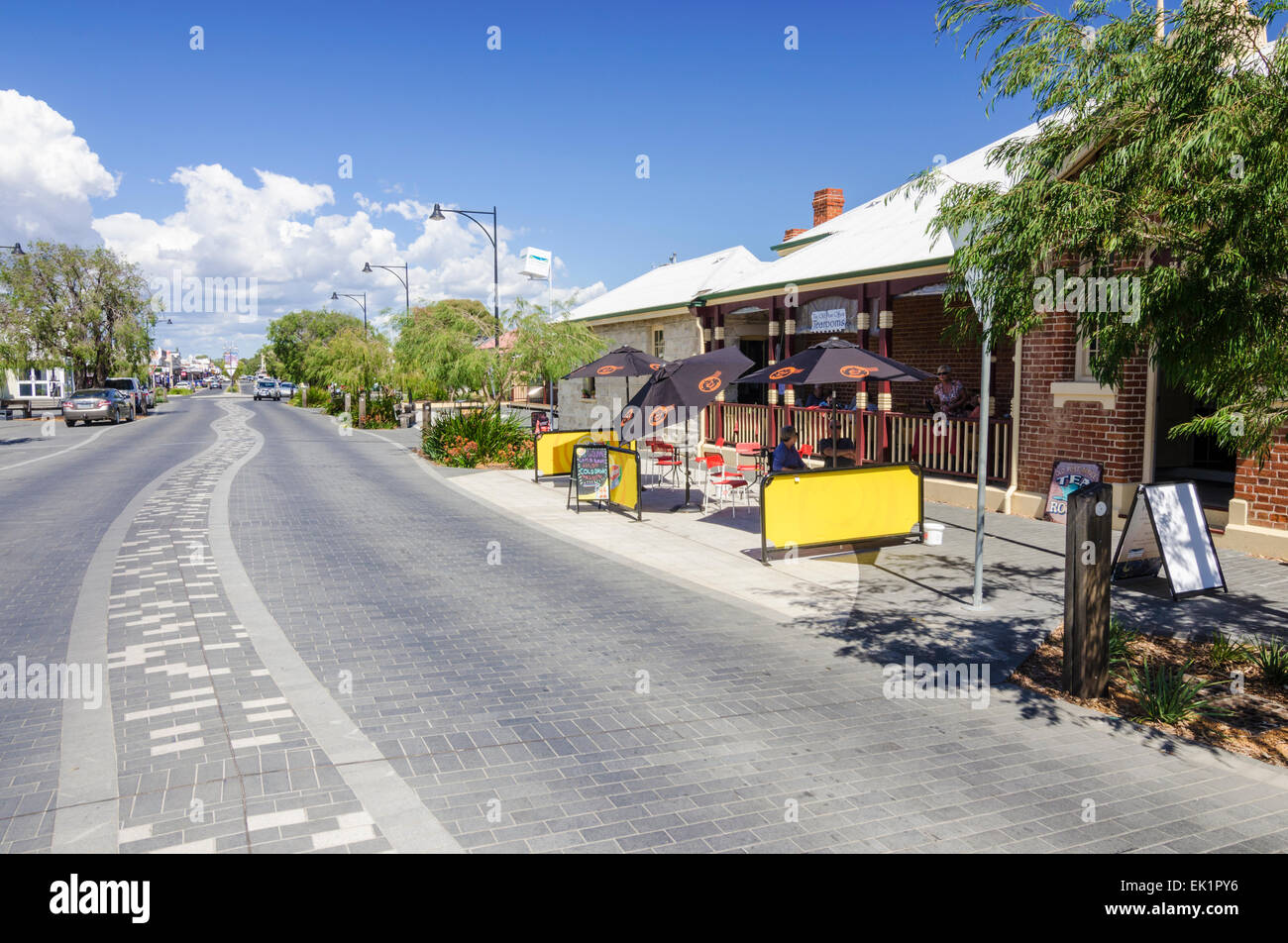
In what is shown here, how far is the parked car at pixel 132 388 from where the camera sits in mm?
48719

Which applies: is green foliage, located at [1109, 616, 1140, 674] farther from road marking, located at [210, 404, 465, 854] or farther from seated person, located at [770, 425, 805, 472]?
seated person, located at [770, 425, 805, 472]

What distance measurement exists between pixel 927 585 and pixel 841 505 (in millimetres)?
1862

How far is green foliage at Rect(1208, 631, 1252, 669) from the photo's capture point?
6621 mm

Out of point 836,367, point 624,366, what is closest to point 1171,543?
point 836,367

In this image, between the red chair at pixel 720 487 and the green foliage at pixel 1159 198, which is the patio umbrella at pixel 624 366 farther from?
the green foliage at pixel 1159 198

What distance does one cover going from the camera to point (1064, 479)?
41.6 feet

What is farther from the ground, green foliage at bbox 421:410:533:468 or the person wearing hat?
the person wearing hat

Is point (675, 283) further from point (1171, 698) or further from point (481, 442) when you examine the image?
point (1171, 698)

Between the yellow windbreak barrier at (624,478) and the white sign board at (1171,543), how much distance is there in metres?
6.91

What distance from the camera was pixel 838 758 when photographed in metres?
5.16

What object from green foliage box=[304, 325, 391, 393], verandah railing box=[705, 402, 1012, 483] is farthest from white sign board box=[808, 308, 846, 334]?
green foliage box=[304, 325, 391, 393]

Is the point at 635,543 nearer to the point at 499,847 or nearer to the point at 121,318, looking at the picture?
the point at 499,847

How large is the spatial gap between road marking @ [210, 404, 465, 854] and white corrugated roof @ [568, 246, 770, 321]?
56.2 feet

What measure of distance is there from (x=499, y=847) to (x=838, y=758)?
2075mm
